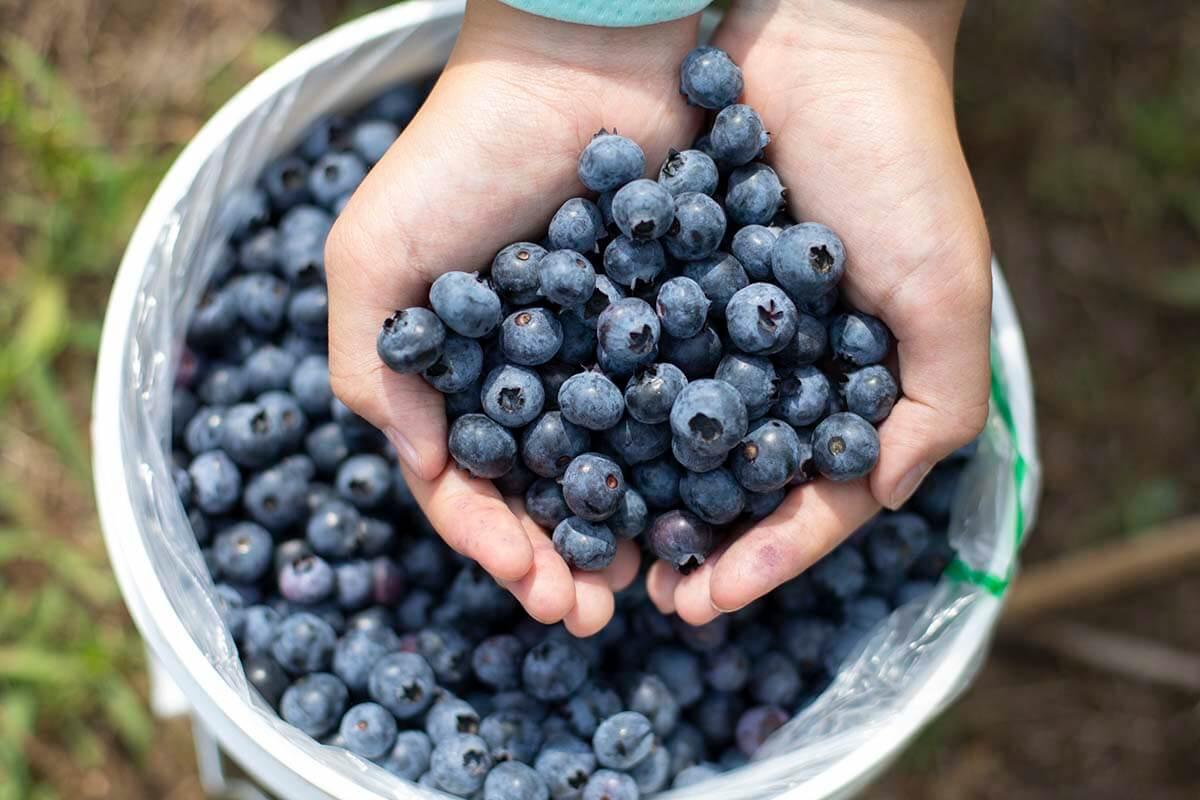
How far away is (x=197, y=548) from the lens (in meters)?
1.76

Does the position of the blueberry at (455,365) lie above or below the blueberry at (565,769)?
above

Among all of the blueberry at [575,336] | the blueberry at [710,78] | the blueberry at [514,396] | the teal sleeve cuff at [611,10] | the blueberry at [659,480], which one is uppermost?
the teal sleeve cuff at [611,10]

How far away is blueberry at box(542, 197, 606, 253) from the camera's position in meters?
1.59

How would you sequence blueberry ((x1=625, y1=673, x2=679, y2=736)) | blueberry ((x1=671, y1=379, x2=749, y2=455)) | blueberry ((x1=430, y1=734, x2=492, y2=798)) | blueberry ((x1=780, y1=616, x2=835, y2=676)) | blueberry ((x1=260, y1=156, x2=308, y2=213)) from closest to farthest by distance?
blueberry ((x1=671, y1=379, x2=749, y2=455)), blueberry ((x1=430, y1=734, x2=492, y2=798)), blueberry ((x1=625, y1=673, x2=679, y2=736)), blueberry ((x1=780, y1=616, x2=835, y2=676)), blueberry ((x1=260, y1=156, x2=308, y2=213))

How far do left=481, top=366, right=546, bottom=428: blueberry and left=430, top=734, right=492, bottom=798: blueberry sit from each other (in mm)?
505

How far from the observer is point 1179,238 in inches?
115

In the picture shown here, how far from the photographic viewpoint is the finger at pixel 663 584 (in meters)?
1.74

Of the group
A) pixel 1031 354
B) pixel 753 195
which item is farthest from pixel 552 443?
pixel 1031 354

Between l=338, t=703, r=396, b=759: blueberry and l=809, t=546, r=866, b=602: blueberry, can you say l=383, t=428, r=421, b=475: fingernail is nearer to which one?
l=338, t=703, r=396, b=759: blueberry

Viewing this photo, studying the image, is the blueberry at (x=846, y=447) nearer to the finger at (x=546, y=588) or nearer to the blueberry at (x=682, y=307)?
the blueberry at (x=682, y=307)

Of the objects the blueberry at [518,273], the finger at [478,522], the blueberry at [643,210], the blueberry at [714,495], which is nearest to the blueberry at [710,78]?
the blueberry at [643,210]

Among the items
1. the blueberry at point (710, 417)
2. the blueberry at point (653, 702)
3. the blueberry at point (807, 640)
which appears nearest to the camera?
the blueberry at point (710, 417)

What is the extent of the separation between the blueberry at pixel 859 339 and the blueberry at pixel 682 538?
33 cm

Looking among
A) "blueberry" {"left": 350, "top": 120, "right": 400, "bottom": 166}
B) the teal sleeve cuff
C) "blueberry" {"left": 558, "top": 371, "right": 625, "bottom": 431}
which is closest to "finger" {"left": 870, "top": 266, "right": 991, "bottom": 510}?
"blueberry" {"left": 558, "top": 371, "right": 625, "bottom": 431}
